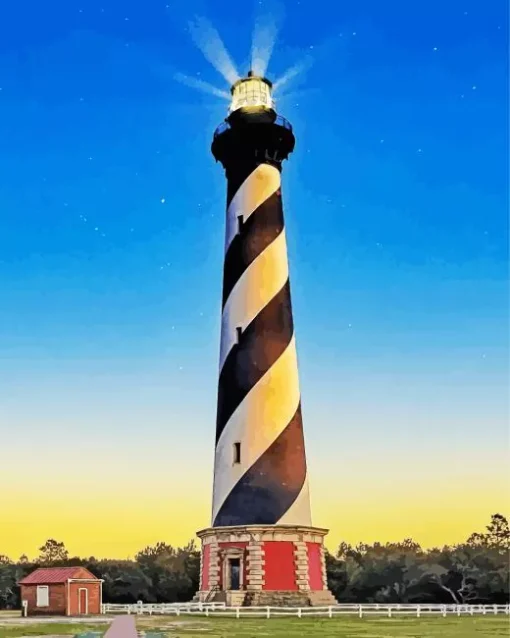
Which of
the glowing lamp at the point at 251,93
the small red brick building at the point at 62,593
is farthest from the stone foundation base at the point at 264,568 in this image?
the glowing lamp at the point at 251,93

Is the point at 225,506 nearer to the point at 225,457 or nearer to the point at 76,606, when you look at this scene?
the point at 225,457

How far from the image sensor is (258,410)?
30500mm

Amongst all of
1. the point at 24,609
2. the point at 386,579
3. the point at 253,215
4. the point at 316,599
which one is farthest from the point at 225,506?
the point at 386,579

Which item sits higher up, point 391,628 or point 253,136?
point 253,136

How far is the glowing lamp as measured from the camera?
3559 centimetres

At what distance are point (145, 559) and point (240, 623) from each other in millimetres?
26939

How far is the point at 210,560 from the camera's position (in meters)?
30.0

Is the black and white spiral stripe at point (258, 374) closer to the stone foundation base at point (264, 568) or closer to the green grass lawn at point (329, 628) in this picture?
the stone foundation base at point (264, 568)

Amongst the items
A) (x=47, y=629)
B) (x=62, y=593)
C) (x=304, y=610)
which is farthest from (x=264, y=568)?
(x=47, y=629)

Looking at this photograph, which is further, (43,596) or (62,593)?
(43,596)

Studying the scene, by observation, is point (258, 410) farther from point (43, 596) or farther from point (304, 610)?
point (43, 596)

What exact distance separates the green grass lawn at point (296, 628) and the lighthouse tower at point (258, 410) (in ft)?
15.7

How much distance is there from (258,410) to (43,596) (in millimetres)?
9479

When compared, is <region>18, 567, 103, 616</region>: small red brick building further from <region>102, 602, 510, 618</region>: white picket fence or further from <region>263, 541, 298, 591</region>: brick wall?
<region>263, 541, 298, 591</region>: brick wall
